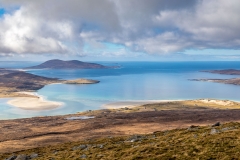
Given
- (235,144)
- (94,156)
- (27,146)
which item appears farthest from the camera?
(27,146)

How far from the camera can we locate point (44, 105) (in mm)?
130875

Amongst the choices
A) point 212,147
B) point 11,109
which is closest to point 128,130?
point 212,147

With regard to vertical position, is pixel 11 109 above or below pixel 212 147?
below

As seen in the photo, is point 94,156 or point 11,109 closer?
point 94,156

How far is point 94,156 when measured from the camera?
21.7 metres

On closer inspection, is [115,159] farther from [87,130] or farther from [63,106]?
[63,106]

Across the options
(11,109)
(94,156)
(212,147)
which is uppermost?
(212,147)

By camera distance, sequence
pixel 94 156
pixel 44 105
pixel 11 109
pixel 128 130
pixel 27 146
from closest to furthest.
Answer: pixel 94 156
pixel 27 146
pixel 128 130
pixel 11 109
pixel 44 105

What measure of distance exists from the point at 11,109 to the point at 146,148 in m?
116

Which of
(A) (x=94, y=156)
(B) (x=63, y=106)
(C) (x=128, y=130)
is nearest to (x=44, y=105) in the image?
(B) (x=63, y=106)

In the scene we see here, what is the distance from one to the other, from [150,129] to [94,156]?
35.6m

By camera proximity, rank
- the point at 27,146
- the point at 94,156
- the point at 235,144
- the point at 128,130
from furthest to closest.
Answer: the point at 128,130, the point at 27,146, the point at 94,156, the point at 235,144

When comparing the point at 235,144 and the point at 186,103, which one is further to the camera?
the point at 186,103

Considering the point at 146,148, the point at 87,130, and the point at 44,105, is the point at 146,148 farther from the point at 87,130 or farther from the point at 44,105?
the point at 44,105
